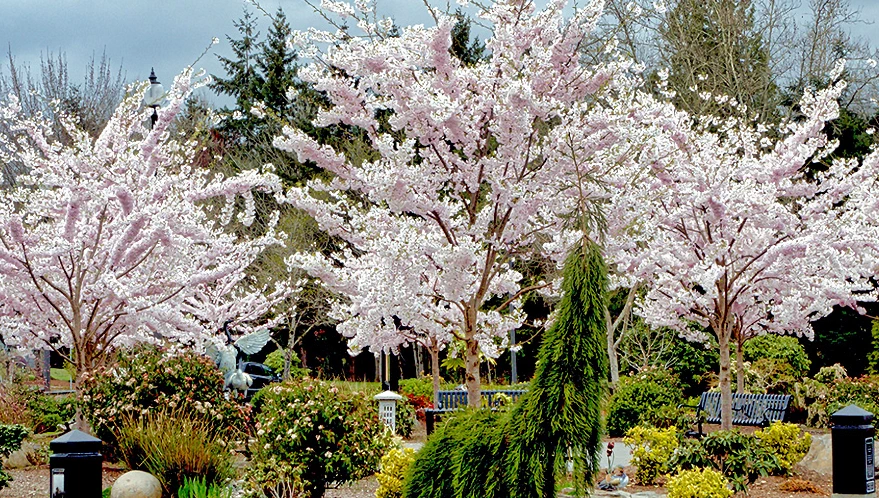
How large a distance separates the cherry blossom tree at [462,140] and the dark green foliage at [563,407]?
3.92 metres

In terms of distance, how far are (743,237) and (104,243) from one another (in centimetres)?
732

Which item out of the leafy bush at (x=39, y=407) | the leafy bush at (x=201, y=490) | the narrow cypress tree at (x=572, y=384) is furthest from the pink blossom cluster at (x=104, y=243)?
the narrow cypress tree at (x=572, y=384)

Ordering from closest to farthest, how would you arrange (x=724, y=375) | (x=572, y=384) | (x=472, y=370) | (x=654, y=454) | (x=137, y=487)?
(x=572, y=384) → (x=137, y=487) → (x=472, y=370) → (x=654, y=454) → (x=724, y=375)

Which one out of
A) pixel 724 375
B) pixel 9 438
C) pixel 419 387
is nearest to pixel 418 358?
pixel 419 387

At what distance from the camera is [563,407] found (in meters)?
4.67

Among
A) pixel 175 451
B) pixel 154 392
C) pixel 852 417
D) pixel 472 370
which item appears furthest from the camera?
pixel 154 392

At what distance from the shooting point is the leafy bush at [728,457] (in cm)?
895

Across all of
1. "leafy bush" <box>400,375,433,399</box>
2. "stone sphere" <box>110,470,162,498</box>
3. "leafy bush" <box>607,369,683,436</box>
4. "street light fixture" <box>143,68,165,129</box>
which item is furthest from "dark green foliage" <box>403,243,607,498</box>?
"leafy bush" <box>400,375,433,399</box>

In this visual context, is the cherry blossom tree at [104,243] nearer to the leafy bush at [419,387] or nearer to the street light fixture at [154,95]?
the street light fixture at [154,95]

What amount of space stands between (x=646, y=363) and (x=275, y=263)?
28.4 feet

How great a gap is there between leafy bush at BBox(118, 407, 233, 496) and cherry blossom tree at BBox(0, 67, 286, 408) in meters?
1.87

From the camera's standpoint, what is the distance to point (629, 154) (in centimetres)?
952

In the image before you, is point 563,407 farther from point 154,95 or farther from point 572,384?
point 154,95

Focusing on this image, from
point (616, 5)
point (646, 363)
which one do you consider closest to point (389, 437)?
point (646, 363)
